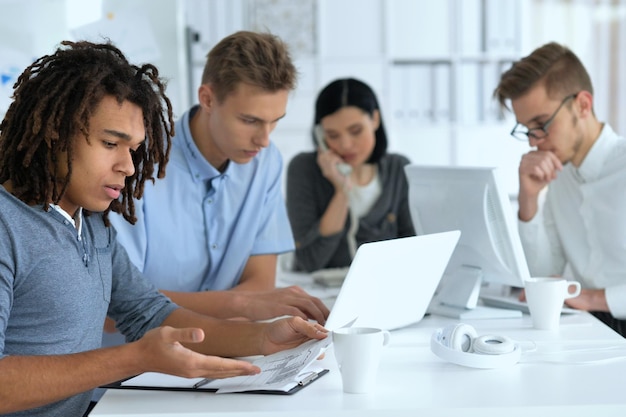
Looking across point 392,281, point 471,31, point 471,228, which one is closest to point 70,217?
point 392,281

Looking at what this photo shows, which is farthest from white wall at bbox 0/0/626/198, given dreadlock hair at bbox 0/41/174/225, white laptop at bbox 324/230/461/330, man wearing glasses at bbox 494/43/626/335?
dreadlock hair at bbox 0/41/174/225

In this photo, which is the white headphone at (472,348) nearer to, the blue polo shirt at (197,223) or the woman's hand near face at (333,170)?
the blue polo shirt at (197,223)

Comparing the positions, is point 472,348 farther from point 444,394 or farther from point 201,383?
point 201,383

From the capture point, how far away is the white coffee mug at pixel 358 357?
1.20m

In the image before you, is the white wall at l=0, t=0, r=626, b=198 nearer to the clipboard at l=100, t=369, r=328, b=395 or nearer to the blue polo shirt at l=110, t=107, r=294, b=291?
the blue polo shirt at l=110, t=107, r=294, b=291

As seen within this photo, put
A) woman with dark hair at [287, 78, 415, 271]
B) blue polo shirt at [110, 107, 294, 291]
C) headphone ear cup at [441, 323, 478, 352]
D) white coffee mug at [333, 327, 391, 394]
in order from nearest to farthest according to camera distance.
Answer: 1. white coffee mug at [333, 327, 391, 394]
2. headphone ear cup at [441, 323, 478, 352]
3. blue polo shirt at [110, 107, 294, 291]
4. woman with dark hair at [287, 78, 415, 271]

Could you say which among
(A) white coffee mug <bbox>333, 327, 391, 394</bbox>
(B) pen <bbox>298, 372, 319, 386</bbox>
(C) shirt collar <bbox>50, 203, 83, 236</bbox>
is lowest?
(B) pen <bbox>298, 372, 319, 386</bbox>

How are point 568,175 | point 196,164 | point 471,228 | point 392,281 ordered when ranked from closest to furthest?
point 392,281 < point 471,228 < point 196,164 < point 568,175

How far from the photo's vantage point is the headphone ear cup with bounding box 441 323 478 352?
1410 mm

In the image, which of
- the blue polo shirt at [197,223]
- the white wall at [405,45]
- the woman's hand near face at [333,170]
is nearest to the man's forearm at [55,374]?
the blue polo shirt at [197,223]

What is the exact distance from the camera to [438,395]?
3.98ft

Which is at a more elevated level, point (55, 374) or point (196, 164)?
point (196, 164)

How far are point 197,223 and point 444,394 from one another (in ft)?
3.34

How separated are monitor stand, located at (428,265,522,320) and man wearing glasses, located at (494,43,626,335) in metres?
0.38
